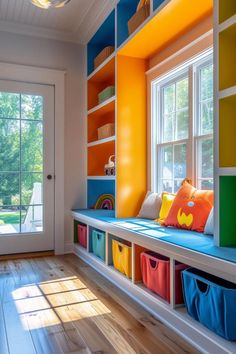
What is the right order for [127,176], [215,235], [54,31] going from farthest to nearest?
[54,31] → [127,176] → [215,235]

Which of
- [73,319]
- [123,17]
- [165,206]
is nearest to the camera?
[73,319]

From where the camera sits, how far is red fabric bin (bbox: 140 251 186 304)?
1994 millimetres

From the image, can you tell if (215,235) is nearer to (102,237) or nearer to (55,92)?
(102,237)

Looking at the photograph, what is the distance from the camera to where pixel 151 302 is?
218 centimetres

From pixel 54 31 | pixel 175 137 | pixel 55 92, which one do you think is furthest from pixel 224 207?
pixel 54 31

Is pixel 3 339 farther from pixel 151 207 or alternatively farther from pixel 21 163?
pixel 21 163

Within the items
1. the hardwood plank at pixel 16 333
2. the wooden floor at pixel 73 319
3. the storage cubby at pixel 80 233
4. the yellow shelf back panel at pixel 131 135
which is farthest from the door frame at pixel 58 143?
the hardwood plank at pixel 16 333

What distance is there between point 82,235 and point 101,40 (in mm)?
2439

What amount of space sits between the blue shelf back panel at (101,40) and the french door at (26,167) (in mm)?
681

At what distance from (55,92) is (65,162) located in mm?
879

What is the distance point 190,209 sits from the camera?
241cm

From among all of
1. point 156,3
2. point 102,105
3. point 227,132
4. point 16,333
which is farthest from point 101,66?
point 16,333

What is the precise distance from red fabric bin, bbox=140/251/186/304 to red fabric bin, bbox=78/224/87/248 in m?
1.39

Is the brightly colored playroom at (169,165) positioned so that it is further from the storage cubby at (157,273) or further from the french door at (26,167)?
the french door at (26,167)
